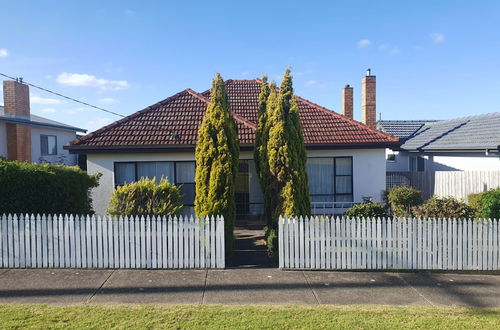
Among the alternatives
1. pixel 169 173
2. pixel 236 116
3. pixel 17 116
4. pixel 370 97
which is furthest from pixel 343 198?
pixel 17 116

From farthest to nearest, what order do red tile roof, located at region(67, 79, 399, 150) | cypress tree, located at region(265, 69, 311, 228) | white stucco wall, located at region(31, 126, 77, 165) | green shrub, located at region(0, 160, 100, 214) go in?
white stucco wall, located at region(31, 126, 77, 165)
red tile roof, located at region(67, 79, 399, 150)
cypress tree, located at region(265, 69, 311, 228)
green shrub, located at region(0, 160, 100, 214)

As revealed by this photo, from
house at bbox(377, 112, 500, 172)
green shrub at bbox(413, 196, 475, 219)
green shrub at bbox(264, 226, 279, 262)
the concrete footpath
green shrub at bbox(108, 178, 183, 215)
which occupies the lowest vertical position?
the concrete footpath

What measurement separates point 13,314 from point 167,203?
13.2 ft

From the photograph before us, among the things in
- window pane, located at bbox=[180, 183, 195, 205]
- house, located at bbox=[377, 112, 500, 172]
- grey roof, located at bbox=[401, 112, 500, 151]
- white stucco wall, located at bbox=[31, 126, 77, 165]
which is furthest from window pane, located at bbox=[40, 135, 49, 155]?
grey roof, located at bbox=[401, 112, 500, 151]

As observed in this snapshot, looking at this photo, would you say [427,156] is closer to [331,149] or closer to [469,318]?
[331,149]

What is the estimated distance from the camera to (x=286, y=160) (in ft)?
Answer: 26.7

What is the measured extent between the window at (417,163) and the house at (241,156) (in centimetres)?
778

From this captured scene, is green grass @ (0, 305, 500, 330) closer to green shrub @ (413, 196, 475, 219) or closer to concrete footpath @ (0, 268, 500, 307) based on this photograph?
concrete footpath @ (0, 268, 500, 307)

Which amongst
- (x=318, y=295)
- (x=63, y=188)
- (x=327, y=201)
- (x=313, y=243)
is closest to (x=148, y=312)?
(x=318, y=295)

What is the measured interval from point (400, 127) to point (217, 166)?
812 inches

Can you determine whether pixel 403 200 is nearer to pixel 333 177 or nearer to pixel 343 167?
pixel 343 167

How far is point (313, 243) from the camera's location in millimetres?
7469

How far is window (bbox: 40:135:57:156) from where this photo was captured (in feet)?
71.2

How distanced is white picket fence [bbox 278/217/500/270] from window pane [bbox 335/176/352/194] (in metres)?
5.08
